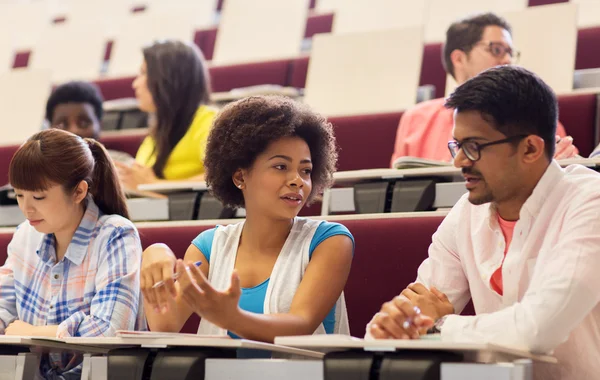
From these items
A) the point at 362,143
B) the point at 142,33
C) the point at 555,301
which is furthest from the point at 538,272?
the point at 142,33

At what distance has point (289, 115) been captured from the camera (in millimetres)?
705

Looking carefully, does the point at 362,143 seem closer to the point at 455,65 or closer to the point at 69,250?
the point at 455,65

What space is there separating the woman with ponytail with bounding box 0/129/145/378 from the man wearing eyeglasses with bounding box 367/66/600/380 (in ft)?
0.81

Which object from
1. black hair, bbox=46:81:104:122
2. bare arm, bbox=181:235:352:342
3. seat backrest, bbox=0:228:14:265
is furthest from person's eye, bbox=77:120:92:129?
bare arm, bbox=181:235:352:342

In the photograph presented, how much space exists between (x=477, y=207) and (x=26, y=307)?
408 mm

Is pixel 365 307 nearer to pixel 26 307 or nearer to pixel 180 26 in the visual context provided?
pixel 26 307

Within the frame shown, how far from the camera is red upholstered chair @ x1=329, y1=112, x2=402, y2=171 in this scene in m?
1.06

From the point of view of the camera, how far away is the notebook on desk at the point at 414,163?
31.6 inches

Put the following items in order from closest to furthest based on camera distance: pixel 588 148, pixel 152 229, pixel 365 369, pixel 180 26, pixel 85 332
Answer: pixel 365 369 < pixel 85 332 < pixel 152 229 < pixel 588 148 < pixel 180 26

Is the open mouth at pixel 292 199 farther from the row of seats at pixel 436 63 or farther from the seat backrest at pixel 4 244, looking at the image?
the row of seats at pixel 436 63

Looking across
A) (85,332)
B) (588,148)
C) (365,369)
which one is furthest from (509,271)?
(588,148)

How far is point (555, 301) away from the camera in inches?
19.6

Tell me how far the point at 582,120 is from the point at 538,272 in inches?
18.7

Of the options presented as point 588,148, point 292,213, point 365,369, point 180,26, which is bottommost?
point 365,369
